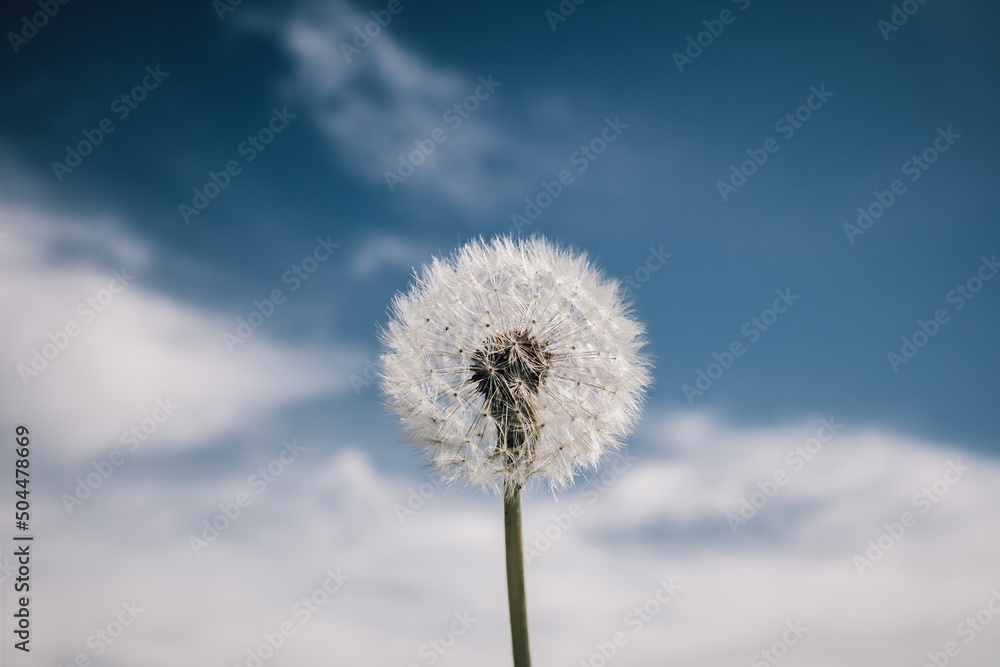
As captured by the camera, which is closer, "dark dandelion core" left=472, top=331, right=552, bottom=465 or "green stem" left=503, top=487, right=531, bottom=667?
"green stem" left=503, top=487, right=531, bottom=667

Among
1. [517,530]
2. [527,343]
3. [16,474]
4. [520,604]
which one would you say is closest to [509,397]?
[527,343]

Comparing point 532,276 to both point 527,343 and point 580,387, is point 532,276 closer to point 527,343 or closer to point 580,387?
point 527,343

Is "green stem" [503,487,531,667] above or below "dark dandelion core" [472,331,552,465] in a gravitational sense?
below

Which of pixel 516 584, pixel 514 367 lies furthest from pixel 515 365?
pixel 516 584

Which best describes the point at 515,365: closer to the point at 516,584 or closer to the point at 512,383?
the point at 512,383

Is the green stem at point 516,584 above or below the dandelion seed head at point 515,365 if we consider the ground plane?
below

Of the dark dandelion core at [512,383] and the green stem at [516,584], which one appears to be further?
the dark dandelion core at [512,383]
